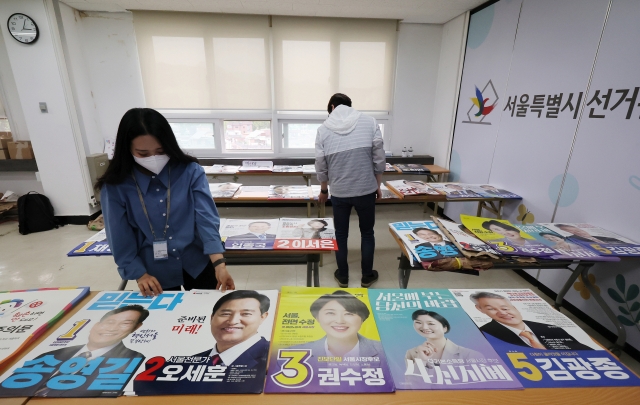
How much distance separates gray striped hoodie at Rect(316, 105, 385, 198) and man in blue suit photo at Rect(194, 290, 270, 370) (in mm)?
1390

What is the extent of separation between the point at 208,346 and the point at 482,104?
146 inches

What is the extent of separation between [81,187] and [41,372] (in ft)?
13.1

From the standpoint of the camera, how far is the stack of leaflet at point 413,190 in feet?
9.38

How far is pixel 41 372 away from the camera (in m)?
0.74

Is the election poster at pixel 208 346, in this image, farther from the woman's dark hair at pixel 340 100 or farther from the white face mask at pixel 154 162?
the woman's dark hair at pixel 340 100

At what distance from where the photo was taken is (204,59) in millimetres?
3949

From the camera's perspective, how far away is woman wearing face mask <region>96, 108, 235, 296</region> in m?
1.10

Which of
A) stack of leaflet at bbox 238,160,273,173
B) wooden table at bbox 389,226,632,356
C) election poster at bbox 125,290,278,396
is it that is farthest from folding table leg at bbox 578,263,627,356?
stack of leaflet at bbox 238,160,273,173

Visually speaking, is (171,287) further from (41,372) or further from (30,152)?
(30,152)

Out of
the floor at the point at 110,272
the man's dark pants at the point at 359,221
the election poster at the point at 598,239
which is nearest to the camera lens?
the election poster at the point at 598,239

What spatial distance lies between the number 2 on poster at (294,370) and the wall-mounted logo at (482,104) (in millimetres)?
3373

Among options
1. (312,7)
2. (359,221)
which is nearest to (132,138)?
(359,221)

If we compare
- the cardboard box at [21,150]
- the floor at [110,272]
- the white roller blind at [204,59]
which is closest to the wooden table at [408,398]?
the floor at [110,272]

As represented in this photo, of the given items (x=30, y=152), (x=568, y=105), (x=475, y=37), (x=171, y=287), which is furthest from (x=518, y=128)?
(x=30, y=152)
